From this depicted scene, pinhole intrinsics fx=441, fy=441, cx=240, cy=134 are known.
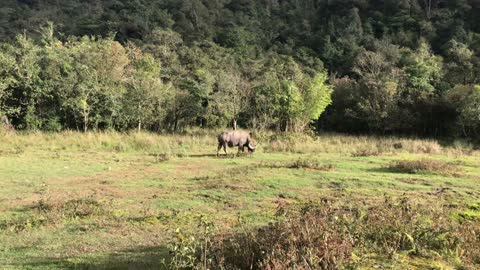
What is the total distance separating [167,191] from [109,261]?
20.6 feet

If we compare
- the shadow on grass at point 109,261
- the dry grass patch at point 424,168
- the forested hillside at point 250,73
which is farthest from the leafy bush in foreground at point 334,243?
the forested hillside at point 250,73

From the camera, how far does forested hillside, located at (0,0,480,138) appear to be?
106 feet

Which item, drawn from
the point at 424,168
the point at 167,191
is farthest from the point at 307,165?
the point at 167,191

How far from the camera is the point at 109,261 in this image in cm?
668

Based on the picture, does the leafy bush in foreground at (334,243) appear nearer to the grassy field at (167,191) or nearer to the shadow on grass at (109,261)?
the grassy field at (167,191)

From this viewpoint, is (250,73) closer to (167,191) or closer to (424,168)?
(424,168)

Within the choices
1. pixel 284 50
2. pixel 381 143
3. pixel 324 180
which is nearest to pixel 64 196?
pixel 324 180

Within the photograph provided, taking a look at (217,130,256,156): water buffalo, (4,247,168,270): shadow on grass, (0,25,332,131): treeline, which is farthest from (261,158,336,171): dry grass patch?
(0,25,332,131): treeline

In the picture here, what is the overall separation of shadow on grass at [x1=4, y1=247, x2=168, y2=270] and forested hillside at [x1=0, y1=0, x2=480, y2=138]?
25513 mm

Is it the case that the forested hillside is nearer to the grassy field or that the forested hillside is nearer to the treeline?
the treeline

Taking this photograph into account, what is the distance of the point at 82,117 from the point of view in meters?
32.4

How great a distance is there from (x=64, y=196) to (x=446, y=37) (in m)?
59.6

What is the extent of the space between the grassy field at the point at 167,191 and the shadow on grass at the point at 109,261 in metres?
0.02

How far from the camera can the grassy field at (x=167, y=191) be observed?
7094 millimetres
